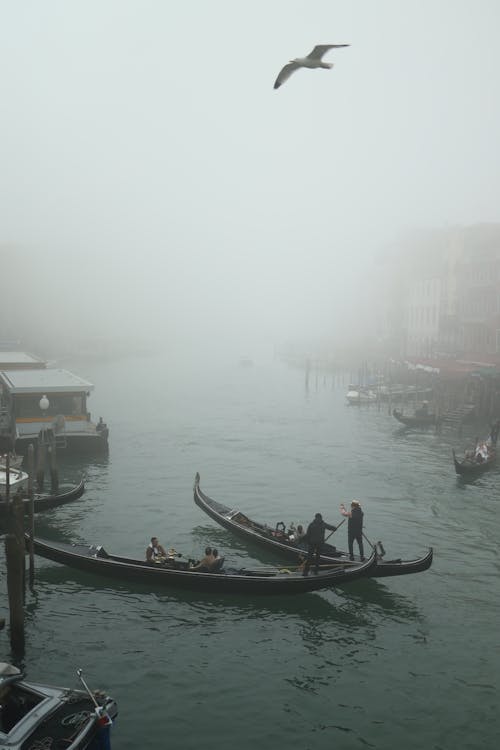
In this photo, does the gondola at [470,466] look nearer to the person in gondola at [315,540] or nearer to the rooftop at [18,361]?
the person in gondola at [315,540]

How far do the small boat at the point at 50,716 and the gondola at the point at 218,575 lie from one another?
694 centimetres

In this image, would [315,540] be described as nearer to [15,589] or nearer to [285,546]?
[285,546]

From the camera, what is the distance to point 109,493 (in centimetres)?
3362

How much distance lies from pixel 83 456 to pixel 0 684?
29.2 meters

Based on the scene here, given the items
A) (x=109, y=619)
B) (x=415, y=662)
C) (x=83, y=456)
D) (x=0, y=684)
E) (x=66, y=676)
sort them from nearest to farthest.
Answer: (x=0, y=684), (x=66, y=676), (x=415, y=662), (x=109, y=619), (x=83, y=456)

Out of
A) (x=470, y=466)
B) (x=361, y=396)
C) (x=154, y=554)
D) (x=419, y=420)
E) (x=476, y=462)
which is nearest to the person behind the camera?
(x=154, y=554)

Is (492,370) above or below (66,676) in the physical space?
above

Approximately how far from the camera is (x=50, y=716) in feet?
41.5

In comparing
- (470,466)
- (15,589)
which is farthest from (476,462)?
(15,589)

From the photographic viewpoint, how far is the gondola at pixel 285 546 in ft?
67.0

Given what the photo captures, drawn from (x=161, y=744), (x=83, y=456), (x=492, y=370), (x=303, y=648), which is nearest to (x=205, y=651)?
(x=303, y=648)

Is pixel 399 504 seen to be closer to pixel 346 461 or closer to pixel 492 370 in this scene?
pixel 346 461

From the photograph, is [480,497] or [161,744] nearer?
[161,744]

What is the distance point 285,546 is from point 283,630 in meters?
4.33
